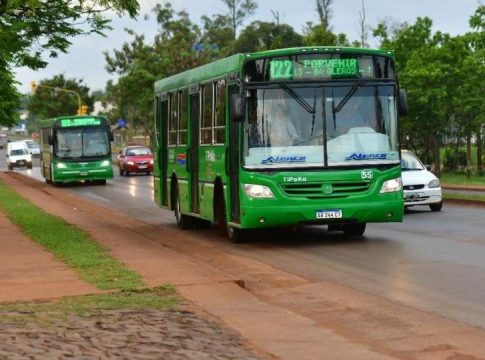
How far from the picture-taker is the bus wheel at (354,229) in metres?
18.6

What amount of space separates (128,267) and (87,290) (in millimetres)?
2429

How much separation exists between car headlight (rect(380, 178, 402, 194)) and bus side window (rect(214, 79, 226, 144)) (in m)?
2.74

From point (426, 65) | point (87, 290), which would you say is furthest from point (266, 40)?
point (87, 290)

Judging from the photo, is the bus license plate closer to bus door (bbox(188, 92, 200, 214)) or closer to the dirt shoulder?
the dirt shoulder

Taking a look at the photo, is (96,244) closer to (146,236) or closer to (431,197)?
(146,236)

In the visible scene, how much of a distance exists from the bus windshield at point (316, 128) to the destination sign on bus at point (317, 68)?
172 mm

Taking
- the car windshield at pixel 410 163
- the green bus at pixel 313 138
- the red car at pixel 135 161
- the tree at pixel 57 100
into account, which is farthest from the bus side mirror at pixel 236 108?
the tree at pixel 57 100

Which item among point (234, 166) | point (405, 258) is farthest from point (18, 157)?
point (405, 258)

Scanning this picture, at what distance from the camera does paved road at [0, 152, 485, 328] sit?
37.1 ft

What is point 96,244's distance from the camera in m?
17.2

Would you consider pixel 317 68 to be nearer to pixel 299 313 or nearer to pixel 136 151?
pixel 299 313

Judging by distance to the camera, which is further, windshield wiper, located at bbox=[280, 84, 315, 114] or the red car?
the red car

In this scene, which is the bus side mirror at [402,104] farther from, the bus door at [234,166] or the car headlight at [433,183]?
the car headlight at [433,183]

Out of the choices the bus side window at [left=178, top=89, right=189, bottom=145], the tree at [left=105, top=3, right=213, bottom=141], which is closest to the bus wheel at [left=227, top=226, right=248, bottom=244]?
the bus side window at [left=178, top=89, right=189, bottom=145]
